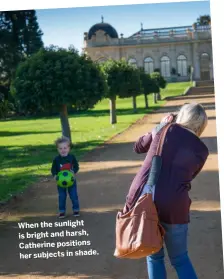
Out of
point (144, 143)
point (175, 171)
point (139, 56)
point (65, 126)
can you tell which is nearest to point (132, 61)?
point (139, 56)

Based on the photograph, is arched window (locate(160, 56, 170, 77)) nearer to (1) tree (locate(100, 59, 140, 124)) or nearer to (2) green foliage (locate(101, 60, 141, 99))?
(1) tree (locate(100, 59, 140, 124))

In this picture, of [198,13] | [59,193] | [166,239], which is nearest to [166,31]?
[198,13]

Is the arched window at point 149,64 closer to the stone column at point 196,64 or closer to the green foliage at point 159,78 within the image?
the green foliage at point 159,78

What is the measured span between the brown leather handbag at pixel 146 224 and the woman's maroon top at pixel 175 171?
3 centimetres

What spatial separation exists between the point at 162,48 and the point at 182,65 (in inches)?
8.5

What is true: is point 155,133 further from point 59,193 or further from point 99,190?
point 99,190

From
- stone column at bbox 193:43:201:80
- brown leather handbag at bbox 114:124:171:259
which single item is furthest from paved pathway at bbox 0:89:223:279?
brown leather handbag at bbox 114:124:171:259

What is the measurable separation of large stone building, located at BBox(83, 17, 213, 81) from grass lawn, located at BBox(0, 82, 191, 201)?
0.19 m

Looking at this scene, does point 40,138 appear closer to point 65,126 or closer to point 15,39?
point 65,126

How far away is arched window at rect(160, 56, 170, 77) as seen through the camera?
4.67 metres

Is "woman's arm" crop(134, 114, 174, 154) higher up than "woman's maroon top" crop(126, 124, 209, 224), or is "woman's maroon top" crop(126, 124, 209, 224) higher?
"woman's arm" crop(134, 114, 174, 154)

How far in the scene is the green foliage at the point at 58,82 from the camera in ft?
18.3

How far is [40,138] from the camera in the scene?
501 cm

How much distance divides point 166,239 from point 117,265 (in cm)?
83
